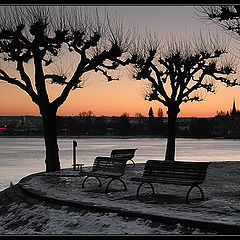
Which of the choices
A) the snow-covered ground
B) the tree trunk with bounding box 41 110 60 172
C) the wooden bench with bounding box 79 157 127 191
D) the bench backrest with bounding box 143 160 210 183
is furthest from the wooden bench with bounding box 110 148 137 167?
the snow-covered ground

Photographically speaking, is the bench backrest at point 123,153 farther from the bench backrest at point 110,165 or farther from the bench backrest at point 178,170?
the bench backrest at point 178,170

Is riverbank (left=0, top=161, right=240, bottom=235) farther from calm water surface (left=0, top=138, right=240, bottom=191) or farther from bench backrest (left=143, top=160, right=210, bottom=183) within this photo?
calm water surface (left=0, top=138, right=240, bottom=191)

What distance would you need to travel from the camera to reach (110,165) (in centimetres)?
1209

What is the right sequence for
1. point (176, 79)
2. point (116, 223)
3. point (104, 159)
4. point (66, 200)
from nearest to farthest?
point (116, 223) → point (66, 200) → point (104, 159) → point (176, 79)

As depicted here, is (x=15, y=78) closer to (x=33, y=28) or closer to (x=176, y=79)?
(x=33, y=28)

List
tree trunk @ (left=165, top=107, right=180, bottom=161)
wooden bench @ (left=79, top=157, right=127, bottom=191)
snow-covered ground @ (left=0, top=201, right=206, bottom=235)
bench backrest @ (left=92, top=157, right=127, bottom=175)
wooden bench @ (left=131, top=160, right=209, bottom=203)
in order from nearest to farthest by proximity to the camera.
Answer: snow-covered ground @ (left=0, top=201, right=206, bottom=235), wooden bench @ (left=131, top=160, right=209, bottom=203), wooden bench @ (left=79, top=157, right=127, bottom=191), bench backrest @ (left=92, top=157, right=127, bottom=175), tree trunk @ (left=165, top=107, right=180, bottom=161)

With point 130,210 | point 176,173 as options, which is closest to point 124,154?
point 176,173

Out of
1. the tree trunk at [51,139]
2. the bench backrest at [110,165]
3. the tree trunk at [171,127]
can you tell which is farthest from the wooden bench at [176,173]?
the tree trunk at [171,127]

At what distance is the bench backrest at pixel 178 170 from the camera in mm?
9617

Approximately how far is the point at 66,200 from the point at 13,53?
8.26 m

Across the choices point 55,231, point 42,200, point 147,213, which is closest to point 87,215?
point 55,231

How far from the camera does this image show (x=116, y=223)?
7926mm

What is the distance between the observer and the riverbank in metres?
7.37

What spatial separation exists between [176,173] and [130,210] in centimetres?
217
